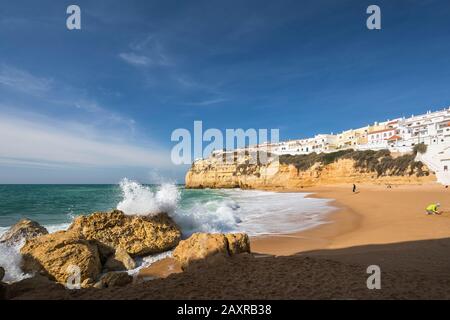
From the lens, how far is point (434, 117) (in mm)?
59156

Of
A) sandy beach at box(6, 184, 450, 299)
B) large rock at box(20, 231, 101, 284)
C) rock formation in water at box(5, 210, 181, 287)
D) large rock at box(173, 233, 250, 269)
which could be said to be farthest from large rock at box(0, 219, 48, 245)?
large rock at box(173, 233, 250, 269)

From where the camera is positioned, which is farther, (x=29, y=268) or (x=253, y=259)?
(x=29, y=268)

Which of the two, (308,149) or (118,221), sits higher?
(308,149)

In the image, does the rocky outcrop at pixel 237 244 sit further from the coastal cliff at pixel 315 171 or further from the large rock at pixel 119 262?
the coastal cliff at pixel 315 171

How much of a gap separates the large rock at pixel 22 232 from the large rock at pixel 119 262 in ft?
10.4

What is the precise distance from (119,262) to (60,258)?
1.50 m

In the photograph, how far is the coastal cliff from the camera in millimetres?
42000

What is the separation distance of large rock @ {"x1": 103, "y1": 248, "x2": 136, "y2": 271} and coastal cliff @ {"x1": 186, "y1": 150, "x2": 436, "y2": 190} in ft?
138

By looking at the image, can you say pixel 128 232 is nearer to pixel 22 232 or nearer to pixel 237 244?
pixel 22 232

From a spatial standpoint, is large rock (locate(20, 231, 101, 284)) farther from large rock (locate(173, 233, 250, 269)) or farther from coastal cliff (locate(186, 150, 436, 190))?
coastal cliff (locate(186, 150, 436, 190))

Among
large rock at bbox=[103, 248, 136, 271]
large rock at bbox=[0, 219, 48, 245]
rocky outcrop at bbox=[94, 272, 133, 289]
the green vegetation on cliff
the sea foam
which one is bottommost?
large rock at bbox=[103, 248, 136, 271]
